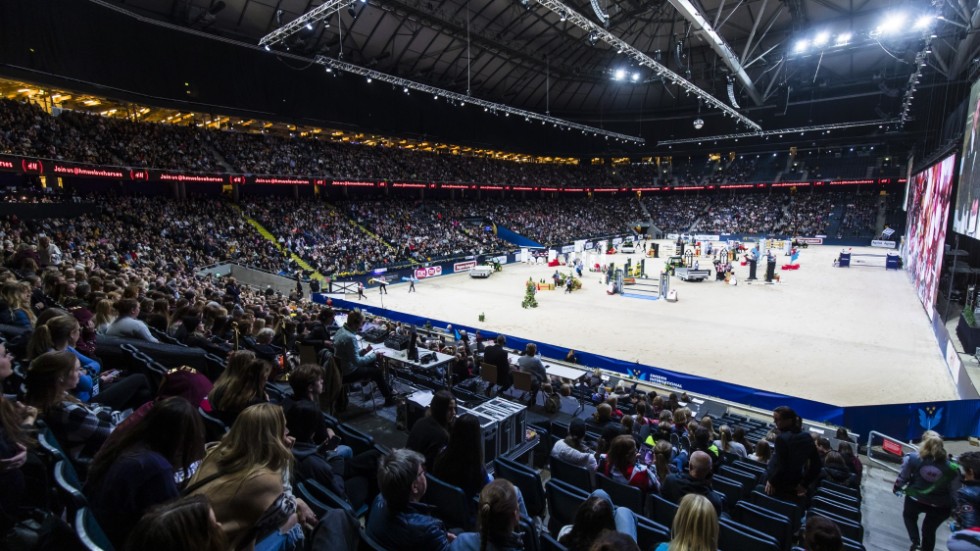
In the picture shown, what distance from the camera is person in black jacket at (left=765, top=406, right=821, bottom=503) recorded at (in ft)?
17.9

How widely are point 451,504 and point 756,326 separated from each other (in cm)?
1913

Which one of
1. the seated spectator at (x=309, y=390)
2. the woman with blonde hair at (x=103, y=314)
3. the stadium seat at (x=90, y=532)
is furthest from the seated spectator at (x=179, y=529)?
the woman with blonde hair at (x=103, y=314)

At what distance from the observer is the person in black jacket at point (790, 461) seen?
17.9ft

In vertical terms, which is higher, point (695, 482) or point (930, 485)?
point (695, 482)

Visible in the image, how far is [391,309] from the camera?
2367cm

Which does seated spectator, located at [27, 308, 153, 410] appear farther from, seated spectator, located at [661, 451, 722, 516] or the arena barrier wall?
the arena barrier wall

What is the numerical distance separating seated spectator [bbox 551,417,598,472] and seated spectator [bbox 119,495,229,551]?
4.12 m

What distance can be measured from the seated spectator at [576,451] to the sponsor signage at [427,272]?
28.0 m

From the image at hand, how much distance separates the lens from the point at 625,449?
4879mm

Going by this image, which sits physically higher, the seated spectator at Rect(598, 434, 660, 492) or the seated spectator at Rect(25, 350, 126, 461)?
the seated spectator at Rect(25, 350, 126, 461)

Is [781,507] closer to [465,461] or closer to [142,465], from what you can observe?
[465,461]

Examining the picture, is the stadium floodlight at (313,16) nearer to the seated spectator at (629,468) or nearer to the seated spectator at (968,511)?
the seated spectator at (629,468)

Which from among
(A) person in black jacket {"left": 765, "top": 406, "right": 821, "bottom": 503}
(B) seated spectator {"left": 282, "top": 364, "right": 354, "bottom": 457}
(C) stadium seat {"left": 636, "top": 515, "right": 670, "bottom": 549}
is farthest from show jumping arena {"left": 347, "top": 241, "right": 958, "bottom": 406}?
(B) seated spectator {"left": 282, "top": 364, "right": 354, "bottom": 457}

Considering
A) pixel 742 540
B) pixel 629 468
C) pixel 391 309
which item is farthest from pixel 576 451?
pixel 391 309
